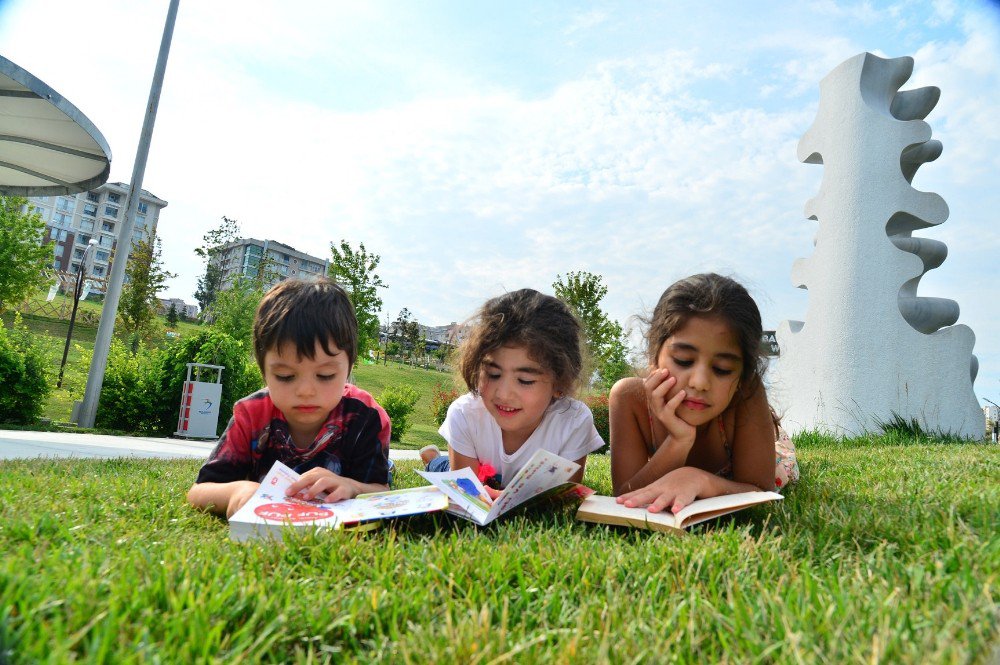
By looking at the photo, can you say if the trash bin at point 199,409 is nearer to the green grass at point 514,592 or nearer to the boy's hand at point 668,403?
the green grass at point 514,592

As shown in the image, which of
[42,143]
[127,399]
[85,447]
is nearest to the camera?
[85,447]

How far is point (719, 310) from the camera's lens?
2.70 m

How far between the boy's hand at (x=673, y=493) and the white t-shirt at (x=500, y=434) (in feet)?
2.64

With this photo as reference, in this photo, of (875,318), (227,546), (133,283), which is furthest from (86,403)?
(133,283)

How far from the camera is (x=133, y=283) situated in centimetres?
3066

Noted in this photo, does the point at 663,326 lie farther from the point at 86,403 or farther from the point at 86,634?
the point at 86,403

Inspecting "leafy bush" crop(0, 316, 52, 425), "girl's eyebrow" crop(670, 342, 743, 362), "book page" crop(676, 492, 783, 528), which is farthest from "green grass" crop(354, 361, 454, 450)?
"book page" crop(676, 492, 783, 528)

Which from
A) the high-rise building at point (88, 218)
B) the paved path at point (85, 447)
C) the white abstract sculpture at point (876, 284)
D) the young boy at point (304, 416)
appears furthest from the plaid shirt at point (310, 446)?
the high-rise building at point (88, 218)

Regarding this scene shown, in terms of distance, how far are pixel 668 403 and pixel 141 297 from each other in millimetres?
33600

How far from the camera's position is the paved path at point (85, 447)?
241 inches

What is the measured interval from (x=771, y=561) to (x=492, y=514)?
0.89 metres

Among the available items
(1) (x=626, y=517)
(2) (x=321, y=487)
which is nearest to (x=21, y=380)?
(2) (x=321, y=487)

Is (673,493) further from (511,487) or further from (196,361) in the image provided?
(196,361)

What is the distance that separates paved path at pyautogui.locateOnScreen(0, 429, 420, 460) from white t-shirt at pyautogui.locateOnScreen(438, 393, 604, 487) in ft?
14.6
